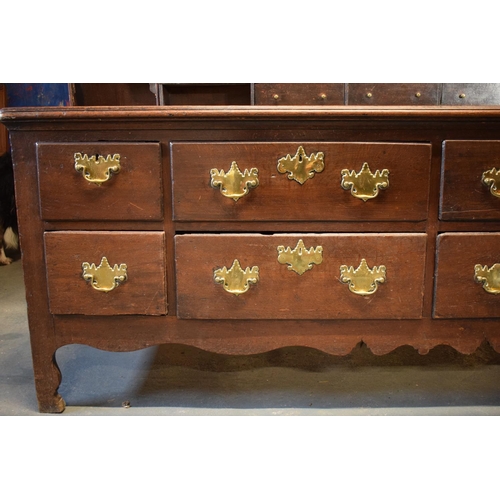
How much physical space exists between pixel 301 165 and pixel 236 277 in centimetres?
36

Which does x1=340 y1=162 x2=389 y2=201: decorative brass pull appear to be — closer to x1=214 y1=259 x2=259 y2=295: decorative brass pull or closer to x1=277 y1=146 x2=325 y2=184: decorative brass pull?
x1=277 y1=146 x2=325 y2=184: decorative brass pull

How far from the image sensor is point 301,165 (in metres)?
1.37

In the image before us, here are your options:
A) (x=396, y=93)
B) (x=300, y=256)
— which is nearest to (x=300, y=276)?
(x=300, y=256)

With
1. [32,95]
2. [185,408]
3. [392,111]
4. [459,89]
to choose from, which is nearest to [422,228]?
[392,111]

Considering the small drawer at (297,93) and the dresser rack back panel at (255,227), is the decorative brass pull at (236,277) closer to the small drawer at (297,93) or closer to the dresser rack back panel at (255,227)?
the dresser rack back panel at (255,227)

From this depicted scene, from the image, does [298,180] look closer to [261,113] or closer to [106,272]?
[261,113]

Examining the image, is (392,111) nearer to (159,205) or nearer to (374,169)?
(374,169)

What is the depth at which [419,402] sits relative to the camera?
5.39 ft

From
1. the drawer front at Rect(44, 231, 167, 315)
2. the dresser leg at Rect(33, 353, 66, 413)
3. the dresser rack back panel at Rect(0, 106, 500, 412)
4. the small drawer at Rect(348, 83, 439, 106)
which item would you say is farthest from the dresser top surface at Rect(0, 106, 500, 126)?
the small drawer at Rect(348, 83, 439, 106)

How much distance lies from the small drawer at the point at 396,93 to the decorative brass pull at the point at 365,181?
3.76ft

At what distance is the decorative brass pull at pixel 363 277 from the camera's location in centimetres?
142

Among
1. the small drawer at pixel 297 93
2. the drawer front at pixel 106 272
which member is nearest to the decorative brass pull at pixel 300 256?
the drawer front at pixel 106 272

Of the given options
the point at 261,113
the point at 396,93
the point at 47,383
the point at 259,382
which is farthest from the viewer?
the point at 396,93

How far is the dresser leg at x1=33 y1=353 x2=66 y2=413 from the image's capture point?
153cm
